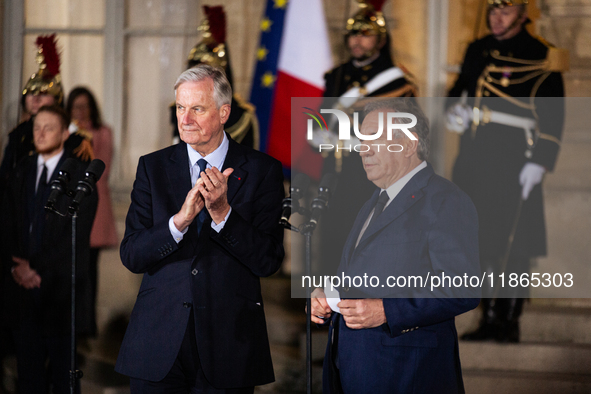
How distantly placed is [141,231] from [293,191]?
1.79 ft

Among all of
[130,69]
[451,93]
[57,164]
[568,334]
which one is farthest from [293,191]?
[130,69]

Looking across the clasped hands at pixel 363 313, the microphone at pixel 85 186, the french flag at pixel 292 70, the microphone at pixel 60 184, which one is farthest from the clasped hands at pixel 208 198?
the french flag at pixel 292 70

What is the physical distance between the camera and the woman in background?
410 centimetres

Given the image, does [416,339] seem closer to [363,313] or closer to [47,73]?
[363,313]

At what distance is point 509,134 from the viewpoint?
3.24 metres

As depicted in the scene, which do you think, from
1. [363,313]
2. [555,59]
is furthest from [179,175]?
[555,59]

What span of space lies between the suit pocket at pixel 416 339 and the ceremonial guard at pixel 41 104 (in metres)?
2.53

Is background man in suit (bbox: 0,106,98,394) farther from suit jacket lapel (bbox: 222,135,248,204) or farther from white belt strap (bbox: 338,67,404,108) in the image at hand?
suit jacket lapel (bbox: 222,135,248,204)

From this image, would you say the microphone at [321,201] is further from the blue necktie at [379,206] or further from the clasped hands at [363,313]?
Answer: the clasped hands at [363,313]

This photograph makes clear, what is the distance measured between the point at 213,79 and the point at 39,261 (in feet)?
7.08

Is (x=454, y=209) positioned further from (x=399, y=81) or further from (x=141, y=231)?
(x=399, y=81)

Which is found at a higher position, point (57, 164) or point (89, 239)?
point (57, 164)

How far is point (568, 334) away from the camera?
11.5 ft

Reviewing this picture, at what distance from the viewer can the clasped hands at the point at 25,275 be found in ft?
11.6
